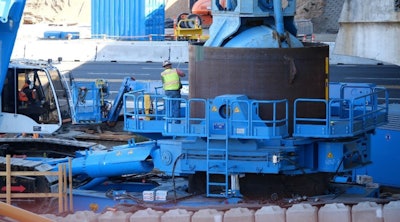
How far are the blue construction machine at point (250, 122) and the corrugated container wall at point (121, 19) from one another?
117 ft

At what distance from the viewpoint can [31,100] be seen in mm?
21391

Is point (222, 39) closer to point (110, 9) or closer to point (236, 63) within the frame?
point (236, 63)

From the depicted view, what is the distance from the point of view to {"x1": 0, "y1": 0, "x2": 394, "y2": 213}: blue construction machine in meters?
14.2

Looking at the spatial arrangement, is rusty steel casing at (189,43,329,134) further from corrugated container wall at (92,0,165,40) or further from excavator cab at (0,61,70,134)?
corrugated container wall at (92,0,165,40)

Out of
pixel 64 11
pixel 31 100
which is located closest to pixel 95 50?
pixel 31 100

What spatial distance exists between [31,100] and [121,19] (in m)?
30.3

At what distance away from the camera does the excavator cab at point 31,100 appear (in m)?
21.1

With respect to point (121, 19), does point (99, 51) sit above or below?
below

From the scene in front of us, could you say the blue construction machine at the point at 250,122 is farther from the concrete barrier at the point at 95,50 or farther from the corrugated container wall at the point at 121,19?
the corrugated container wall at the point at 121,19

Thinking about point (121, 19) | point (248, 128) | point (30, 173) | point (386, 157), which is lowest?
point (386, 157)

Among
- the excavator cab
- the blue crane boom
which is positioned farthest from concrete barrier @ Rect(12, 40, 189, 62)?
the blue crane boom

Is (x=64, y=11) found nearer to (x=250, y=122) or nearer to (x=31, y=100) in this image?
(x=31, y=100)

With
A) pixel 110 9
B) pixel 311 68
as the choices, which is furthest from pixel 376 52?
pixel 110 9

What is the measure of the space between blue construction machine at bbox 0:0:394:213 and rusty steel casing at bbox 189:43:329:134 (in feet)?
0.05
